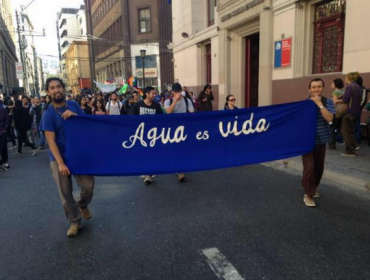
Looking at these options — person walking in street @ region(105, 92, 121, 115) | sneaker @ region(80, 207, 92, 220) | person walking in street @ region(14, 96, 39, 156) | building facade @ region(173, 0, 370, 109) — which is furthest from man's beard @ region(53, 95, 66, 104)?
building facade @ region(173, 0, 370, 109)

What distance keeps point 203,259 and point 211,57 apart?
15091mm

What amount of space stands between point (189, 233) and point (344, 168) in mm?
3663

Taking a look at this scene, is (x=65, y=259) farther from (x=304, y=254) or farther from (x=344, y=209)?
(x=344, y=209)

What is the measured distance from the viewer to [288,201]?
15.3 feet

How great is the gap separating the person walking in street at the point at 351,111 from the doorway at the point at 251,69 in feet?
26.6

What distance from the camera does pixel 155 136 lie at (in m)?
4.02

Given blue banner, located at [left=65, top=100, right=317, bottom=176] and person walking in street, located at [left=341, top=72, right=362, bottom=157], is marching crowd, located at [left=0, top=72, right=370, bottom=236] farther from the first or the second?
blue banner, located at [left=65, top=100, right=317, bottom=176]

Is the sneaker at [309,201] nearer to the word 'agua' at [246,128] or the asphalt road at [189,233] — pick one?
the asphalt road at [189,233]

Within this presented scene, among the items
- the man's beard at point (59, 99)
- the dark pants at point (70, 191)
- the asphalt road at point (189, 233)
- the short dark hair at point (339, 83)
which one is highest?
the short dark hair at point (339, 83)

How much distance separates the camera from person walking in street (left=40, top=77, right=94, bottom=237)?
3.54 meters

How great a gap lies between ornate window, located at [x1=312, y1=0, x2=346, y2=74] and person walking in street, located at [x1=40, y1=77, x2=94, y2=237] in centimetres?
841

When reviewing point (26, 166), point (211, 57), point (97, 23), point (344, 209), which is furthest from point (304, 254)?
point (97, 23)

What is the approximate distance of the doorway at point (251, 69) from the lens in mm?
15055

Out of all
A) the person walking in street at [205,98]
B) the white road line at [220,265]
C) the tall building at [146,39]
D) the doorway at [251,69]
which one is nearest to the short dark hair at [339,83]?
the person walking in street at [205,98]
